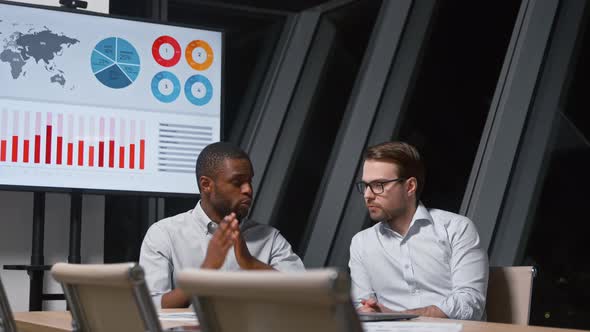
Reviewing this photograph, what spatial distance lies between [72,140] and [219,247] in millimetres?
2129

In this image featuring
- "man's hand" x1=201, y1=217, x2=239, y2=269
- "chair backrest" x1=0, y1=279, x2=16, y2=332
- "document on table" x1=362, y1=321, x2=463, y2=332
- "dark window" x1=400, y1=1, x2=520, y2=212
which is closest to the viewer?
"document on table" x1=362, y1=321, x2=463, y2=332

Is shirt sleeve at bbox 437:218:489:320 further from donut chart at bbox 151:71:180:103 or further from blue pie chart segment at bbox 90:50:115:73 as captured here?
blue pie chart segment at bbox 90:50:115:73

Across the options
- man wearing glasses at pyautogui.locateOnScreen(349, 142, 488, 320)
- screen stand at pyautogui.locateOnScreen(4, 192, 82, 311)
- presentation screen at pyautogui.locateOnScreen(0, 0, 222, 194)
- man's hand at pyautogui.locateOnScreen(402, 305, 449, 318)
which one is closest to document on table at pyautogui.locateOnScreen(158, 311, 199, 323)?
man's hand at pyautogui.locateOnScreen(402, 305, 449, 318)

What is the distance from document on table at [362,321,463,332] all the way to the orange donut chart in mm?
2952

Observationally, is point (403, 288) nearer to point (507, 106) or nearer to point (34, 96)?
point (507, 106)

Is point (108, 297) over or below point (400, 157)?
below

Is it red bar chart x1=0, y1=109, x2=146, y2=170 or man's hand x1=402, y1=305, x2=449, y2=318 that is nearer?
man's hand x1=402, y1=305, x2=449, y2=318

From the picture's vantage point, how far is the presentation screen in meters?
4.45

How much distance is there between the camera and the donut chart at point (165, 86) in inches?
190

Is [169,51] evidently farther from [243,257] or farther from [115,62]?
[243,257]

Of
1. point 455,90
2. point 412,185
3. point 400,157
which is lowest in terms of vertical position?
point 412,185

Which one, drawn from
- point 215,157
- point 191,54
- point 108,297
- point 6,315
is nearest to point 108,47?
point 191,54

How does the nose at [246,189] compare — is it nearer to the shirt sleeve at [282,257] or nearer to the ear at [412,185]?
the shirt sleeve at [282,257]

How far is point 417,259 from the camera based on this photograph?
131 inches
